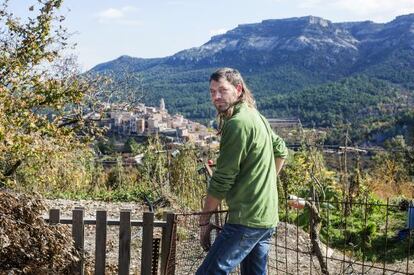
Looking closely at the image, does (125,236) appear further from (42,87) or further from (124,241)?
(42,87)

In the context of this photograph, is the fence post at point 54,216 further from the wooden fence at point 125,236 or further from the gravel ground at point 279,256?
the gravel ground at point 279,256

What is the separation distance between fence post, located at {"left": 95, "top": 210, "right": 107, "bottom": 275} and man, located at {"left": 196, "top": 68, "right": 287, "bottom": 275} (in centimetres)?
149

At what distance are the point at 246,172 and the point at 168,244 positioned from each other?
157 centimetres

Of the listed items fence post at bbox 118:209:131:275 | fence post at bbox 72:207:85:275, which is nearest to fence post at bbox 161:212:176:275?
fence post at bbox 118:209:131:275

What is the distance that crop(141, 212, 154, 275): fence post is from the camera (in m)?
4.41

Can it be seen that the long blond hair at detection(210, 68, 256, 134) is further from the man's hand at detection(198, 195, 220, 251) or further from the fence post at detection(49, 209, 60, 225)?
the fence post at detection(49, 209, 60, 225)

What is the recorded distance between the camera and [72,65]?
954 centimetres

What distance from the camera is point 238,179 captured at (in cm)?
306

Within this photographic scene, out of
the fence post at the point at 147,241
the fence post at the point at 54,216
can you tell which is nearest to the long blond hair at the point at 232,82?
the fence post at the point at 147,241

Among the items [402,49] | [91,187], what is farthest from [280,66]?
[91,187]

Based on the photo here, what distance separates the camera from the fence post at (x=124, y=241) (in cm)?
443

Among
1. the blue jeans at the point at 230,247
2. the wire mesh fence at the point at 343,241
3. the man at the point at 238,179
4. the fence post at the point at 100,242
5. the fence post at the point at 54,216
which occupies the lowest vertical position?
the wire mesh fence at the point at 343,241

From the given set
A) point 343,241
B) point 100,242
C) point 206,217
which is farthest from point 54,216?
point 343,241

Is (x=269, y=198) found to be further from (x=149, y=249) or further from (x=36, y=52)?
(x=36, y=52)
